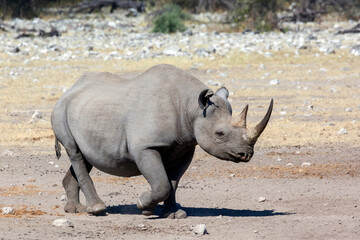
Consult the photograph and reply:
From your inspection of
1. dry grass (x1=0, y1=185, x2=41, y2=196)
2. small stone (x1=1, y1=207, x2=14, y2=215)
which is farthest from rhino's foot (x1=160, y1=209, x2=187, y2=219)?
dry grass (x1=0, y1=185, x2=41, y2=196)

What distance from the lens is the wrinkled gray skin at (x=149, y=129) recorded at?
7.45 metres

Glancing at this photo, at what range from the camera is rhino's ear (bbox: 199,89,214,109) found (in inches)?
293

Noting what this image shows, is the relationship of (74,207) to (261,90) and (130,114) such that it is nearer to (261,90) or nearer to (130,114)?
(130,114)

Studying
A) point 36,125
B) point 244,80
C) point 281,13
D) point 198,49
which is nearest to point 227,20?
point 281,13

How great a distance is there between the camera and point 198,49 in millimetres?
23672

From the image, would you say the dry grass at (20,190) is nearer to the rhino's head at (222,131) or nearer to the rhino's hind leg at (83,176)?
the rhino's hind leg at (83,176)

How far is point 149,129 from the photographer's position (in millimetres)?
7477

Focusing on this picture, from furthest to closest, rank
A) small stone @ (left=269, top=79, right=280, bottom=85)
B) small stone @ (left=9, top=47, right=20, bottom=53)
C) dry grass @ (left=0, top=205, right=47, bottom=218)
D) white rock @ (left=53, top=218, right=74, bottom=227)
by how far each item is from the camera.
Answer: small stone @ (left=9, top=47, right=20, bottom=53) < small stone @ (left=269, top=79, right=280, bottom=85) < dry grass @ (left=0, top=205, right=47, bottom=218) < white rock @ (left=53, top=218, right=74, bottom=227)

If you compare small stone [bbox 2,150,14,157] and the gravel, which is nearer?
small stone [bbox 2,150,14,157]

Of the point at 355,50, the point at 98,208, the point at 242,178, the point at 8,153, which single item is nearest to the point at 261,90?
the point at 355,50

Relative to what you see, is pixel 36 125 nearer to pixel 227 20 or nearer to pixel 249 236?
pixel 249 236

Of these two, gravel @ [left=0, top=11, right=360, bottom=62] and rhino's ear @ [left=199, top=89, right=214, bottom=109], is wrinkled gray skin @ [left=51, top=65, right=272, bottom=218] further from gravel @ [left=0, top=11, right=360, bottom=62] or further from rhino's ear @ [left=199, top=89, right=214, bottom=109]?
gravel @ [left=0, top=11, right=360, bottom=62]

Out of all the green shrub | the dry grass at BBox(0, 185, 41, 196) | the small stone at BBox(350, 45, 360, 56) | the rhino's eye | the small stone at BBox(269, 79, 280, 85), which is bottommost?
the green shrub

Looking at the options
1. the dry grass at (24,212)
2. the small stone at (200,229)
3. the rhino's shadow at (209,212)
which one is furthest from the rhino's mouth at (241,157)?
the dry grass at (24,212)
